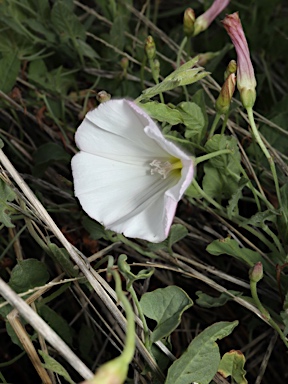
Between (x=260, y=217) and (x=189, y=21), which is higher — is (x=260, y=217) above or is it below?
below

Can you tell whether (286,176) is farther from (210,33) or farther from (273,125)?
(210,33)

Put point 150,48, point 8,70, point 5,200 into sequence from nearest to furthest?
point 5,200 → point 150,48 → point 8,70

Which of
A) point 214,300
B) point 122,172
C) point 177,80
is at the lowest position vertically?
point 214,300

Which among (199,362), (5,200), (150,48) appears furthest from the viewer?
(150,48)

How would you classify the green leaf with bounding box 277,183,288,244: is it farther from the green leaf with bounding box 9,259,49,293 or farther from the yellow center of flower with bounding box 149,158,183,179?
the green leaf with bounding box 9,259,49,293

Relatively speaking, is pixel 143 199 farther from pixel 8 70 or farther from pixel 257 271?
pixel 8 70

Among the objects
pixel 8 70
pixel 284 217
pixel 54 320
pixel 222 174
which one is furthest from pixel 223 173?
pixel 8 70

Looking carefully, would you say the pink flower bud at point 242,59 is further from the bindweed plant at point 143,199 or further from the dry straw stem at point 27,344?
the dry straw stem at point 27,344
